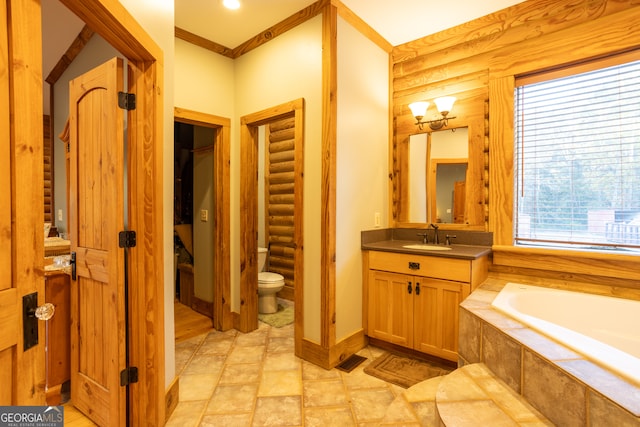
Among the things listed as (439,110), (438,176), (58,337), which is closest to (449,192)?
(438,176)

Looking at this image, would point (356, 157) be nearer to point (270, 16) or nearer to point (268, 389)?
point (270, 16)

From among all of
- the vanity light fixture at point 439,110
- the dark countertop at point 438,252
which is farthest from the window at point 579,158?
the vanity light fixture at point 439,110

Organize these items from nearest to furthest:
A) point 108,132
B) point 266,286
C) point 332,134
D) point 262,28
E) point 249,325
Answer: point 108,132 → point 332,134 → point 262,28 → point 249,325 → point 266,286

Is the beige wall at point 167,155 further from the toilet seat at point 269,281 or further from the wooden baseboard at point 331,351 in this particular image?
the toilet seat at point 269,281

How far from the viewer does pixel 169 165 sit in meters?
1.91

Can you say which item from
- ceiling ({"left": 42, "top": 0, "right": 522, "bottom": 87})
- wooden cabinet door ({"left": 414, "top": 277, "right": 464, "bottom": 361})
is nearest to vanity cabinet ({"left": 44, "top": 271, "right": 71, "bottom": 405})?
ceiling ({"left": 42, "top": 0, "right": 522, "bottom": 87})

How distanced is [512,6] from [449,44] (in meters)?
0.52

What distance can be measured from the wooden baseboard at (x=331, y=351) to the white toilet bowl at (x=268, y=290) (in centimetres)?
105

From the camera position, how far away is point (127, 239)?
164 centimetres

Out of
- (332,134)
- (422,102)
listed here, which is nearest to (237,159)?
(332,134)

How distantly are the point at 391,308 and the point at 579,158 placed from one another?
1.84m

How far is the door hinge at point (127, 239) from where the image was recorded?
162cm

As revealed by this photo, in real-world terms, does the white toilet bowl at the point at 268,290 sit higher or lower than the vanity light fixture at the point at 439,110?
lower

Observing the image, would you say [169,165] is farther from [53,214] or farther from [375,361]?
[53,214]
